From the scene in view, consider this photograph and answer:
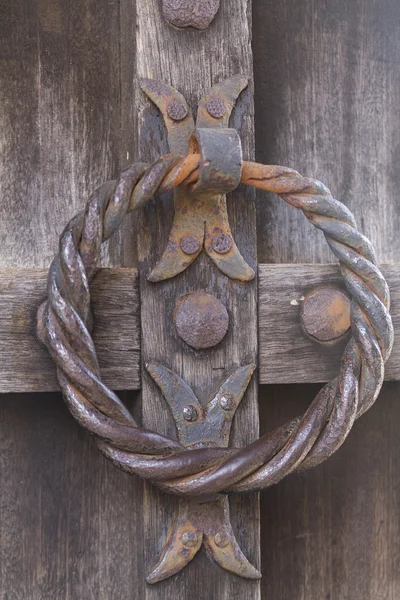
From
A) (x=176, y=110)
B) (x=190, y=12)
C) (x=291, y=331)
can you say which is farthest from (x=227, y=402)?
(x=190, y=12)

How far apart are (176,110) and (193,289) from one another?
21cm

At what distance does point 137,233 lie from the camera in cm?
84

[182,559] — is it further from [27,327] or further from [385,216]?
[385,216]

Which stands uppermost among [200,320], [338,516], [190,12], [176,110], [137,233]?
[190,12]

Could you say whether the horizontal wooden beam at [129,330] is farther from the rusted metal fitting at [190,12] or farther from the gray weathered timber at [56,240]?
the rusted metal fitting at [190,12]

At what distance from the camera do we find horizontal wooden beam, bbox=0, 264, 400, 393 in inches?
31.6

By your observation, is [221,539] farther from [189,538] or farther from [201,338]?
[201,338]

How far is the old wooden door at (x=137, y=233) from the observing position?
837 millimetres

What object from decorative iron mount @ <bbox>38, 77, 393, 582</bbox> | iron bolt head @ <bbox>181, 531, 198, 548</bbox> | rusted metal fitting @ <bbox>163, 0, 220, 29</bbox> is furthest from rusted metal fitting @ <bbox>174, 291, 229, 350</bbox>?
rusted metal fitting @ <bbox>163, 0, 220, 29</bbox>

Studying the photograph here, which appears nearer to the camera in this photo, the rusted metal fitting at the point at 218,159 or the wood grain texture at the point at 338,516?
the rusted metal fitting at the point at 218,159

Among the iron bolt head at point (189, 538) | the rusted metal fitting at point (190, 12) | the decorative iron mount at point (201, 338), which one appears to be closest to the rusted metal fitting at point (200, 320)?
the decorative iron mount at point (201, 338)

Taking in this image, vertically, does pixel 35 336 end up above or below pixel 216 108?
below

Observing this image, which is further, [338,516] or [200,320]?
[338,516]

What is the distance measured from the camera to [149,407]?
825 millimetres
